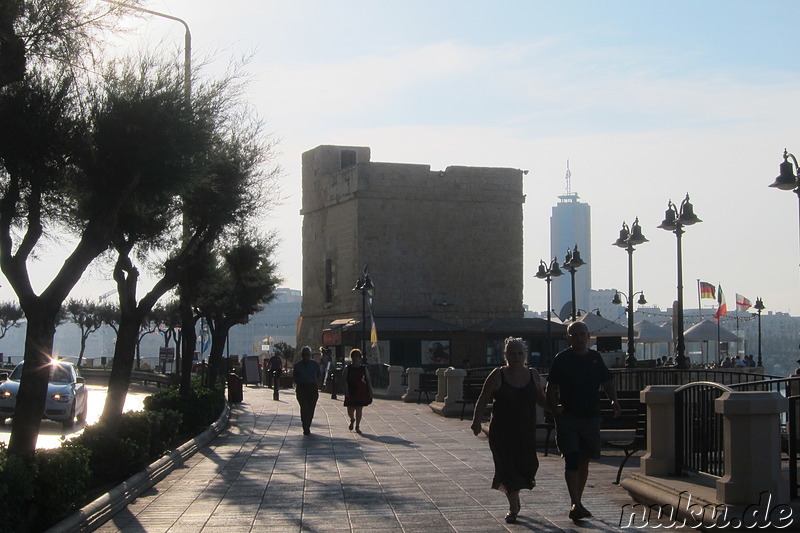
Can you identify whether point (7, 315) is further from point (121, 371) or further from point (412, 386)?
point (121, 371)

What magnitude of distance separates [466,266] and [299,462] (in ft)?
135

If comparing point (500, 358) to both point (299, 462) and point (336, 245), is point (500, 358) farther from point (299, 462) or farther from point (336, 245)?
point (299, 462)

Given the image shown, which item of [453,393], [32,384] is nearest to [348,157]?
[453,393]

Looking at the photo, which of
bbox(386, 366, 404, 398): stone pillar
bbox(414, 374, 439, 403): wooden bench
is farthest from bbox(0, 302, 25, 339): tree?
bbox(414, 374, 439, 403): wooden bench

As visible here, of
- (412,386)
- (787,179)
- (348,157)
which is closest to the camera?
(787,179)

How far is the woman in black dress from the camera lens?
8961 millimetres

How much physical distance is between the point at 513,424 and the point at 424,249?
→ 45.3m

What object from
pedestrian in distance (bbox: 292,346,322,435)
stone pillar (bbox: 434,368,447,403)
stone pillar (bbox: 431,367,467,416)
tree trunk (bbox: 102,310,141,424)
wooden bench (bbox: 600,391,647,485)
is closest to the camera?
tree trunk (bbox: 102,310,141,424)

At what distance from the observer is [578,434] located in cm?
920

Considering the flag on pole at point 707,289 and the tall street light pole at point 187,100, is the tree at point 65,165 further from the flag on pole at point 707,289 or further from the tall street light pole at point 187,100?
the flag on pole at point 707,289

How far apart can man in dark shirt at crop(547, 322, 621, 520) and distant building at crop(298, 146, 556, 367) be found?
40882 mm

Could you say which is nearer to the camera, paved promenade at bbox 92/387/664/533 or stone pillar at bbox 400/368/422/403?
paved promenade at bbox 92/387/664/533

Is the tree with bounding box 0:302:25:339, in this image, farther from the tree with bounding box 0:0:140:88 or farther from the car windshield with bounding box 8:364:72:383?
the tree with bounding box 0:0:140:88

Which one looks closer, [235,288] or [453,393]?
[453,393]
